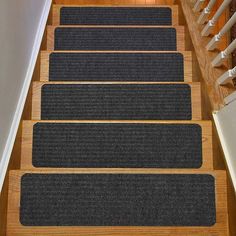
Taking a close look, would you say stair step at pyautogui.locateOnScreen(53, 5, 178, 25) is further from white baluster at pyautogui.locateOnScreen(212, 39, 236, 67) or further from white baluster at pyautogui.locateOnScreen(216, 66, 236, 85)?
white baluster at pyautogui.locateOnScreen(216, 66, 236, 85)

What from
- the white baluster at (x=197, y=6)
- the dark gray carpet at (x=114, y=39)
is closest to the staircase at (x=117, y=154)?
the dark gray carpet at (x=114, y=39)

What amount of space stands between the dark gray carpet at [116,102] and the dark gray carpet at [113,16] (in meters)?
0.98

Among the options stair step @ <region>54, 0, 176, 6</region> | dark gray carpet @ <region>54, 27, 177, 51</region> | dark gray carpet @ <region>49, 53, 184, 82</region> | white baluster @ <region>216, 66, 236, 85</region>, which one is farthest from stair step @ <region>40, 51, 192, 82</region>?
stair step @ <region>54, 0, 176, 6</region>

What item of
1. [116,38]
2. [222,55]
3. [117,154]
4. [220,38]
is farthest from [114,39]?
[117,154]

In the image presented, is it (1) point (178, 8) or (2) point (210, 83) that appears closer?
(2) point (210, 83)

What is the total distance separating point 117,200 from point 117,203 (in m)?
0.01

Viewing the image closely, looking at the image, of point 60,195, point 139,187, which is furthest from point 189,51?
point 60,195

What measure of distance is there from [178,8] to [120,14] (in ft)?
1.35

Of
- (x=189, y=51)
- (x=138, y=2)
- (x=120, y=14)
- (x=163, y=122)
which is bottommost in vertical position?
(x=163, y=122)

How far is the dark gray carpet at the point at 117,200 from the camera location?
4.67ft

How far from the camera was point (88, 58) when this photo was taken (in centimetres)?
211

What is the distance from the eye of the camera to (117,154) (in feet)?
5.31

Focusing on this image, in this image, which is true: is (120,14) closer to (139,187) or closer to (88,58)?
(88,58)

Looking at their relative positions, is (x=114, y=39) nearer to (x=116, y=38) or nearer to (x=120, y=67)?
(x=116, y=38)
